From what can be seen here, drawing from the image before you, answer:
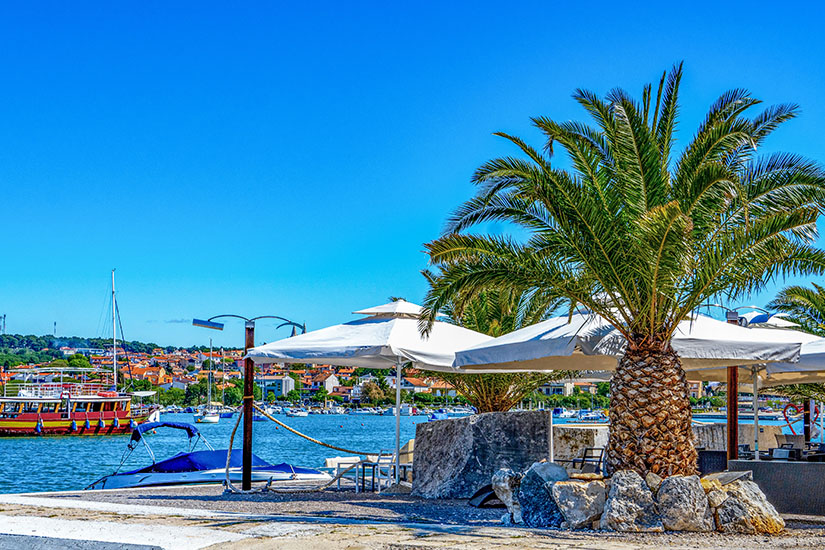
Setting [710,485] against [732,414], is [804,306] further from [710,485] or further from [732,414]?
[710,485]

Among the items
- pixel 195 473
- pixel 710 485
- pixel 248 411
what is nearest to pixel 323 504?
pixel 248 411

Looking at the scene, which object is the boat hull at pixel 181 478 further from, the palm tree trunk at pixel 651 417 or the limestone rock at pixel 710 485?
the limestone rock at pixel 710 485

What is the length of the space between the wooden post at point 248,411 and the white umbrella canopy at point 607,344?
3789mm

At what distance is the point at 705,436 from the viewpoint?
1709 centimetres

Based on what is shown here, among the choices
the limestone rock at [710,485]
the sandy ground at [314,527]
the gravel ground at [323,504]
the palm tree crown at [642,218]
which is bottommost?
the gravel ground at [323,504]

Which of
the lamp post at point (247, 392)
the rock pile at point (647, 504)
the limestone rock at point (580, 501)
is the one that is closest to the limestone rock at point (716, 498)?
the rock pile at point (647, 504)

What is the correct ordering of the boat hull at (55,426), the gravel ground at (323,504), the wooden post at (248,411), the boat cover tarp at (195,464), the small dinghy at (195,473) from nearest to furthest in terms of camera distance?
the gravel ground at (323,504)
the wooden post at (248,411)
the small dinghy at (195,473)
the boat cover tarp at (195,464)
the boat hull at (55,426)

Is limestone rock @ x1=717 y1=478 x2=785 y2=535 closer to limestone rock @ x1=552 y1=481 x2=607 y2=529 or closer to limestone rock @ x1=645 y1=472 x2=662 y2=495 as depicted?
limestone rock @ x1=645 y1=472 x2=662 y2=495

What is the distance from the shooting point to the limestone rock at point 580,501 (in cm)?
916

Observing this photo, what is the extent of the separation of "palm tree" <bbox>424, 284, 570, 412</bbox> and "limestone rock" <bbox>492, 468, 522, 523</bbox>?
306 inches

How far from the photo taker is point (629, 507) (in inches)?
357

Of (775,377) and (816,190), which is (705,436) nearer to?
(775,377)

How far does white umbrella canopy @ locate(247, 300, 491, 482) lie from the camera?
1212 centimetres

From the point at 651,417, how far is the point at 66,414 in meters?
70.0
